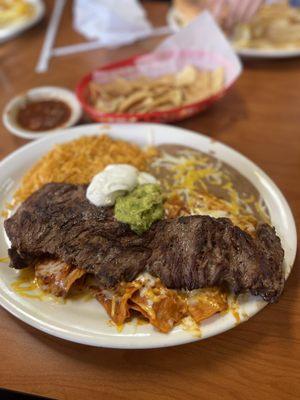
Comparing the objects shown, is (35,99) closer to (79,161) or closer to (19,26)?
(79,161)

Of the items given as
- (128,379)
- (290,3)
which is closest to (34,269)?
(128,379)

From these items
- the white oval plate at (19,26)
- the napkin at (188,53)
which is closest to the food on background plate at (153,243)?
the napkin at (188,53)

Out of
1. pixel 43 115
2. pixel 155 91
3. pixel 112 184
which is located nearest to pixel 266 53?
pixel 155 91

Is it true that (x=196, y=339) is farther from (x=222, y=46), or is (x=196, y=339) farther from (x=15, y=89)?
(x=15, y=89)

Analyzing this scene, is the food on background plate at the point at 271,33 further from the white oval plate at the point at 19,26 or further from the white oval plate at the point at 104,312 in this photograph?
the white oval plate at the point at 19,26

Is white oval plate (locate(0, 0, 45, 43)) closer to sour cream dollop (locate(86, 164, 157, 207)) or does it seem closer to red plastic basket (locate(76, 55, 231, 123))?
red plastic basket (locate(76, 55, 231, 123))
